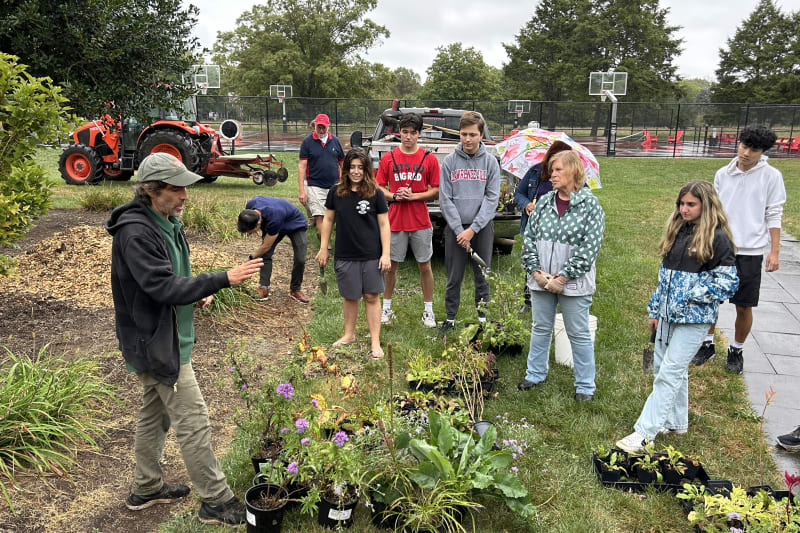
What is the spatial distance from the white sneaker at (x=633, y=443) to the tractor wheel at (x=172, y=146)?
36.6 ft

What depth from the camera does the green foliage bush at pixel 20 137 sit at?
160 inches

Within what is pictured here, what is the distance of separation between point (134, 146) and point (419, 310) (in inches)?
416

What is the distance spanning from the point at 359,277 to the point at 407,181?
1.16m

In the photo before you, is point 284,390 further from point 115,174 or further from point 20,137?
point 115,174

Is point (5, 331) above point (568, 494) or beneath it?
above

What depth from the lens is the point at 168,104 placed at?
26.2 ft

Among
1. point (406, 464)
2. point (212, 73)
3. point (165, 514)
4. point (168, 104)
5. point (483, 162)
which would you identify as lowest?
point (165, 514)

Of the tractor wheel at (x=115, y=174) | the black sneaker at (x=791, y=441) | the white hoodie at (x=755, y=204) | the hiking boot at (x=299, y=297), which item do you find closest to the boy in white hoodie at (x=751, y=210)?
the white hoodie at (x=755, y=204)

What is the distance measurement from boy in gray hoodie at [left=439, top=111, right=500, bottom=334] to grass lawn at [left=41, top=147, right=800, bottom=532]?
75 centimetres

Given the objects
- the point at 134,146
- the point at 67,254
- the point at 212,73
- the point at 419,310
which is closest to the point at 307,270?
the point at 419,310

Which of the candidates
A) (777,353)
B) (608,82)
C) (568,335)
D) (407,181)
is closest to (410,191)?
(407,181)

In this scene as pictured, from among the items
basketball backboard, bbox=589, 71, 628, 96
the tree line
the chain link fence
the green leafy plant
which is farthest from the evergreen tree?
the green leafy plant

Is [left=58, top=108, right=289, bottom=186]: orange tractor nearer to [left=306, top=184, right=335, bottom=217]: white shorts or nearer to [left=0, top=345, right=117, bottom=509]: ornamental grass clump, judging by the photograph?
[left=306, top=184, right=335, bottom=217]: white shorts

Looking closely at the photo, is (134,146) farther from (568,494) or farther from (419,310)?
(568,494)
